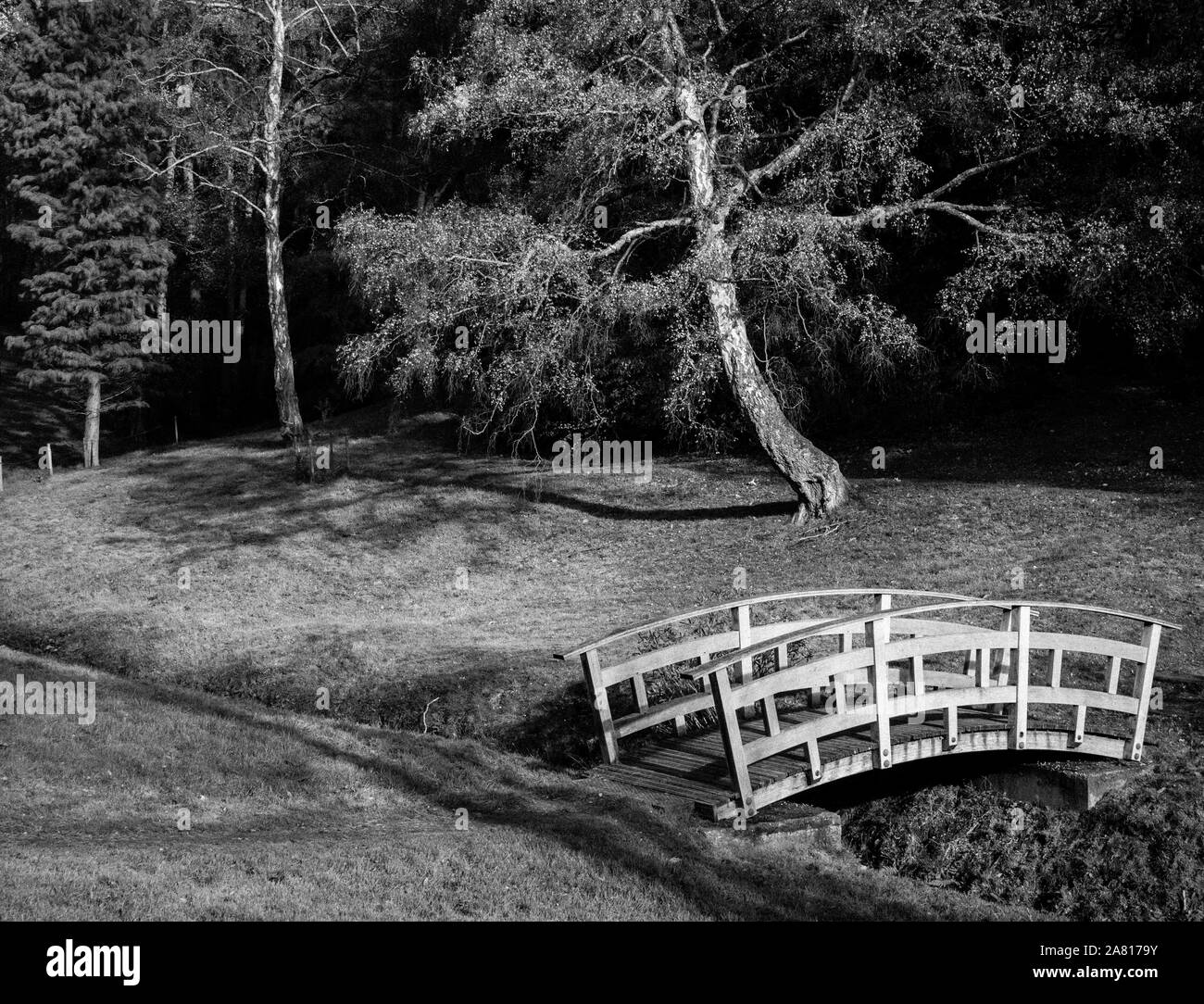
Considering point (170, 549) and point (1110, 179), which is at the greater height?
point (1110, 179)

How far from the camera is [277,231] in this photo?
93.5ft

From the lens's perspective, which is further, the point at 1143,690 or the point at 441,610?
the point at 441,610

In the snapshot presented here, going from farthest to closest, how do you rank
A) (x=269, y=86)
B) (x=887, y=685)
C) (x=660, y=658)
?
1. (x=269, y=86)
2. (x=660, y=658)
3. (x=887, y=685)

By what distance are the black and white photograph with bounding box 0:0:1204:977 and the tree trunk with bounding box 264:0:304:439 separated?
0.54ft

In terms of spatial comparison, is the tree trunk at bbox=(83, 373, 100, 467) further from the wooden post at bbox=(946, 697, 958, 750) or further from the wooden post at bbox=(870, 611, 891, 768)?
the wooden post at bbox=(946, 697, 958, 750)

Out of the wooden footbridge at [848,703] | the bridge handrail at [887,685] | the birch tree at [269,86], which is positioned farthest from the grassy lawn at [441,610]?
the birch tree at [269,86]

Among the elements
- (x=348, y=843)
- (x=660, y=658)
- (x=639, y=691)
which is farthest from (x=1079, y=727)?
(x=348, y=843)

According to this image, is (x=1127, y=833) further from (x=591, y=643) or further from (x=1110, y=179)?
(x=1110, y=179)

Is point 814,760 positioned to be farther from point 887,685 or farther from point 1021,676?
point 1021,676

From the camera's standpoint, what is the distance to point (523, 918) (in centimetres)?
848

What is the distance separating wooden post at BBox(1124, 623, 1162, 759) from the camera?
12023 mm

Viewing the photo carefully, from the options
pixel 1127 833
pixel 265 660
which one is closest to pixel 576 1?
pixel 265 660

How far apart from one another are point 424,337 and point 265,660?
243 inches

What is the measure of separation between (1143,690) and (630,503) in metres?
13.5
